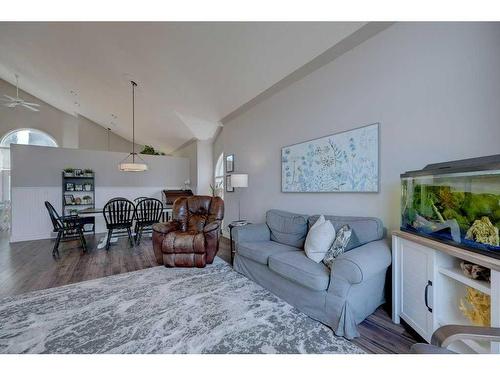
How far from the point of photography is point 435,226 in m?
1.45

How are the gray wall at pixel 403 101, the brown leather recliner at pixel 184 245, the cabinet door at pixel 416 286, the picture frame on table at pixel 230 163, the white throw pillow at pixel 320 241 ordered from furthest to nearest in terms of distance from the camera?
the picture frame on table at pixel 230 163
the brown leather recliner at pixel 184 245
the white throw pillow at pixel 320 241
the gray wall at pixel 403 101
the cabinet door at pixel 416 286

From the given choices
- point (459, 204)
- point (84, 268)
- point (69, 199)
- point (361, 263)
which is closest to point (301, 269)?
point (361, 263)

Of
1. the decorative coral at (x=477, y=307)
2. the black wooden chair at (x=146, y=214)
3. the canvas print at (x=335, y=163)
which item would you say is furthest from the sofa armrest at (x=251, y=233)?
the black wooden chair at (x=146, y=214)

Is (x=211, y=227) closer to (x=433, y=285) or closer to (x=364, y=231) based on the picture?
(x=364, y=231)

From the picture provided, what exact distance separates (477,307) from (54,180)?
7542mm

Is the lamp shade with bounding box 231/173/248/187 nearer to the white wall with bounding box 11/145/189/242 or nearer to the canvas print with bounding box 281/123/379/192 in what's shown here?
the canvas print with bounding box 281/123/379/192

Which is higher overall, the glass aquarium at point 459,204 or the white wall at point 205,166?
the white wall at point 205,166

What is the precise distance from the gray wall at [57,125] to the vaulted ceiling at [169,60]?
1.55m

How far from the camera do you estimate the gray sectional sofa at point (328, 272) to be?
62.8 inches

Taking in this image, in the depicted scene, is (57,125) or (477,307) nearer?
(477,307)

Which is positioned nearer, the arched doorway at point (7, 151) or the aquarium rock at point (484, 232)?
the aquarium rock at point (484, 232)

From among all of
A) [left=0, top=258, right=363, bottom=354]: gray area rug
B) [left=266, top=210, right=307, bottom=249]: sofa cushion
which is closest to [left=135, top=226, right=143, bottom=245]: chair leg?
[left=0, top=258, right=363, bottom=354]: gray area rug

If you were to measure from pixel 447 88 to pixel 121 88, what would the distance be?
5484 millimetres

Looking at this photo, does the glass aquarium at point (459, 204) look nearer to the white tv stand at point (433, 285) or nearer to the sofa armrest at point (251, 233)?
the white tv stand at point (433, 285)
